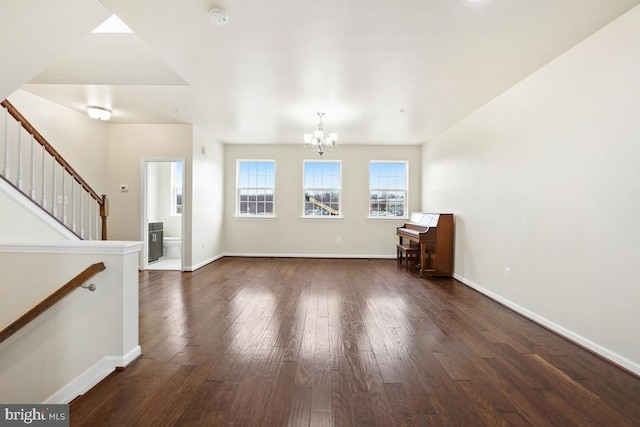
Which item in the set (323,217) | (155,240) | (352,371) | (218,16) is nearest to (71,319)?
(352,371)

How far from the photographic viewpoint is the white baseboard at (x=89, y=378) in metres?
1.84

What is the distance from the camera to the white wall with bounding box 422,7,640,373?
2.07 metres

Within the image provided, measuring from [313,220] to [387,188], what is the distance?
1.89 m

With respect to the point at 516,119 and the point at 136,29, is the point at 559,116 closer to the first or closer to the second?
the point at 516,119

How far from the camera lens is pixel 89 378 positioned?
192 centimetres

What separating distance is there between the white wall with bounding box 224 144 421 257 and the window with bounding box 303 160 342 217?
5.7 inches

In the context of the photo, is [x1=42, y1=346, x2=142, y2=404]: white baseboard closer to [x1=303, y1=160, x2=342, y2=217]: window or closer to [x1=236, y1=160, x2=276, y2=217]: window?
[x1=236, y1=160, x2=276, y2=217]: window

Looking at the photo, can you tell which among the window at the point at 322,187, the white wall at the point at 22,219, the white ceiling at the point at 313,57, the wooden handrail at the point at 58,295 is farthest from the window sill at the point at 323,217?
the wooden handrail at the point at 58,295

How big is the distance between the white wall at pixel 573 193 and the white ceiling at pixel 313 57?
1.03 ft

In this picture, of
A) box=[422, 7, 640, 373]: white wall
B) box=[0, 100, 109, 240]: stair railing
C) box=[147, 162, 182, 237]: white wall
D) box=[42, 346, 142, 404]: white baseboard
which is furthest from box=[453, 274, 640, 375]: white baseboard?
box=[147, 162, 182, 237]: white wall

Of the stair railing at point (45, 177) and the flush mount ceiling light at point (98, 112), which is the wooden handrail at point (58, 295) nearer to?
the stair railing at point (45, 177)

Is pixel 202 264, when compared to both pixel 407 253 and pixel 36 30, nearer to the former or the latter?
pixel 407 253

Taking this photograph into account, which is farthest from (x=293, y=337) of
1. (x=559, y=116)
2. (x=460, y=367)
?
(x=559, y=116)

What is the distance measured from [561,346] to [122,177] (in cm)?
645
